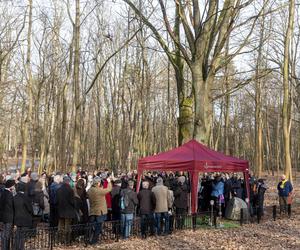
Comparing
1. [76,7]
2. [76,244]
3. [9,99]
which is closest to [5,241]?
[76,244]

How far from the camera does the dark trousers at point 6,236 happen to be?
8703 millimetres

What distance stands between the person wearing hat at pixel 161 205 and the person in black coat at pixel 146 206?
15cm

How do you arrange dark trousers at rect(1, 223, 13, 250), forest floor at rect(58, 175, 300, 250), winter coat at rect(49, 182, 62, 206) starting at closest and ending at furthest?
1. dark trousers at rect(1, 223, 13, 250)
2. forest floor at rect(58, 175, 300, 250)
3. winter coat at rect(49, 182, 62, 206)

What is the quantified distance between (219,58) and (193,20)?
1.92m

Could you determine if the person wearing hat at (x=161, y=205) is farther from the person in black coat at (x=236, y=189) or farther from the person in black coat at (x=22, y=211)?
the person in black coat at (x=236, y=189)

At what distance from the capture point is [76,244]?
10719mm

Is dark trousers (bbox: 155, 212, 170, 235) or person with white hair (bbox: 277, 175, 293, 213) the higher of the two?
person with white hair (bbox: 277, 175, 293, 213)

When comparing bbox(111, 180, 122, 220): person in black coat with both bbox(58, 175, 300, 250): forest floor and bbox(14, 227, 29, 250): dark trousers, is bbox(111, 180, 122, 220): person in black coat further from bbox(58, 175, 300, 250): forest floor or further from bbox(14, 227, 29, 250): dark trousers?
bbox(14, 227, 29, 250): dark trousers

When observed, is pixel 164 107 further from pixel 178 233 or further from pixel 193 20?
pixel 178 233

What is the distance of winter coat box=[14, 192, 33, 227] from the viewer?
9.02 metres

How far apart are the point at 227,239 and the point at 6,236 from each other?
5883mm

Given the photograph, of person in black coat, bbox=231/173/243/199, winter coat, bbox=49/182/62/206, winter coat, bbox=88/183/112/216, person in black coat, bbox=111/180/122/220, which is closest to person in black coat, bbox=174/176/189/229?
person in black coat, bbox=111/180/122/220

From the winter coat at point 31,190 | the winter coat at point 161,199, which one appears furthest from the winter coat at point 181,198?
the winter coat at point 31,190

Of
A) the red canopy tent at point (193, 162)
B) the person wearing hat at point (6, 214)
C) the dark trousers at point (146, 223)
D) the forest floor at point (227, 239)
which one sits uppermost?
the red canopy tent at point (193, 162)
